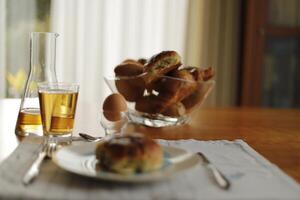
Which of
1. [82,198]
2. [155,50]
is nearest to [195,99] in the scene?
[82,198]

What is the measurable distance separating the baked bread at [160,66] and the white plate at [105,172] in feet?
1.22

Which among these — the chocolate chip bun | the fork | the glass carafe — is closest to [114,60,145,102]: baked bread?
the glass carafe

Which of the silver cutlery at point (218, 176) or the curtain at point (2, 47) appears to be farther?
the curtain at point (2, 47)

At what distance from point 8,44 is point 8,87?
0.25 metres

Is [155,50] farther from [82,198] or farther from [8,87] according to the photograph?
[82,198]

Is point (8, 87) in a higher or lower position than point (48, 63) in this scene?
lower

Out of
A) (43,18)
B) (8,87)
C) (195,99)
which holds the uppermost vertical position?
(43,18)

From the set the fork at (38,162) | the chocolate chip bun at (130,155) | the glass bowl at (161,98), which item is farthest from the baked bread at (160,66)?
the chocolate chip bun at (130,155)

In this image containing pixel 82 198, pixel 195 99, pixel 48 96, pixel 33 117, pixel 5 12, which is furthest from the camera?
pixel 5 12

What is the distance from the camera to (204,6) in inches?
122

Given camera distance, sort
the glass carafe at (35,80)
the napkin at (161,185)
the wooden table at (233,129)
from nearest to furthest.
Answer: the napkin at (161,185) → the wooden table at (233,129) → the glass carafe at (35,80)

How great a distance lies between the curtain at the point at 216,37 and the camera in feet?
10.2

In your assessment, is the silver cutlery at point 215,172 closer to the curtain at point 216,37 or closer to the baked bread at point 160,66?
the baked bread at point 160,66

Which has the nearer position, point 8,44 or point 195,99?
point 195,99
